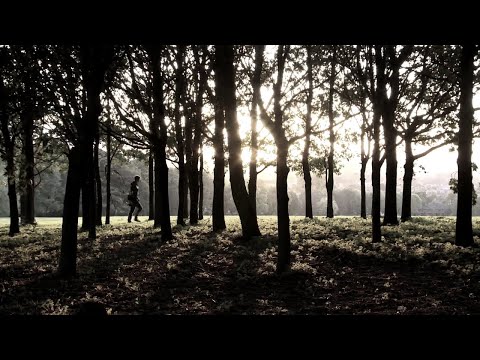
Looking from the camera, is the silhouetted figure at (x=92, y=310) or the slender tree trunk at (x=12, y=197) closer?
the silhouetted figure at (x=92, y=310)

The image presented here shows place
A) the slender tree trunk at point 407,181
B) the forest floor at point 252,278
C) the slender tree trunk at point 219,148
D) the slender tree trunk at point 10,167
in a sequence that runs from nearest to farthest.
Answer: the forest floor at point 252,278 → the slender tree trunk at point 219,148 → the slender tree trunk at point 10,167 → the slender tree trunk at point 407,181

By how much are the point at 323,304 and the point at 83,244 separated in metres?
11.2

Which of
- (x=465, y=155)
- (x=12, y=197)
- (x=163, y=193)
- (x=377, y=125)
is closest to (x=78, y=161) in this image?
(x=163, y=193)

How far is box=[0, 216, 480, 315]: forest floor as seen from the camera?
6832 mm

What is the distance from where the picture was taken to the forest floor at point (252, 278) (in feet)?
22.4

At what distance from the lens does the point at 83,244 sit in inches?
591

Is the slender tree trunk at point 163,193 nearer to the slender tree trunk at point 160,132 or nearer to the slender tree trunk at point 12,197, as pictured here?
the slender tree trunk at point 160,132

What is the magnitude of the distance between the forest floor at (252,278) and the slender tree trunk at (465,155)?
0.73 m

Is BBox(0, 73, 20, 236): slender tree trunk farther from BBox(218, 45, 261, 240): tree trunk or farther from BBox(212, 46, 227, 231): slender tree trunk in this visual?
BBox(218, 45, 261, 240): tree trunk

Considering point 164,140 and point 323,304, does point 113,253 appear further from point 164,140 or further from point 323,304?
point 323,304

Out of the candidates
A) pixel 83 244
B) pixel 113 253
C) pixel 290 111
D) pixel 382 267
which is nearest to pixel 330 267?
pixel 382 267

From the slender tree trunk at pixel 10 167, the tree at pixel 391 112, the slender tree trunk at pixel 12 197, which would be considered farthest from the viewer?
the slender tree trunk at pixel 12 197

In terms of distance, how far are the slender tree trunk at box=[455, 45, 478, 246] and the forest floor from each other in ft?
2.40

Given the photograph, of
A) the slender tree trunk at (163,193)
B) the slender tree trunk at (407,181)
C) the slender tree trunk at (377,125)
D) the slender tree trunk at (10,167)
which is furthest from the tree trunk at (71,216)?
the slender tree trunk at (407,181)
